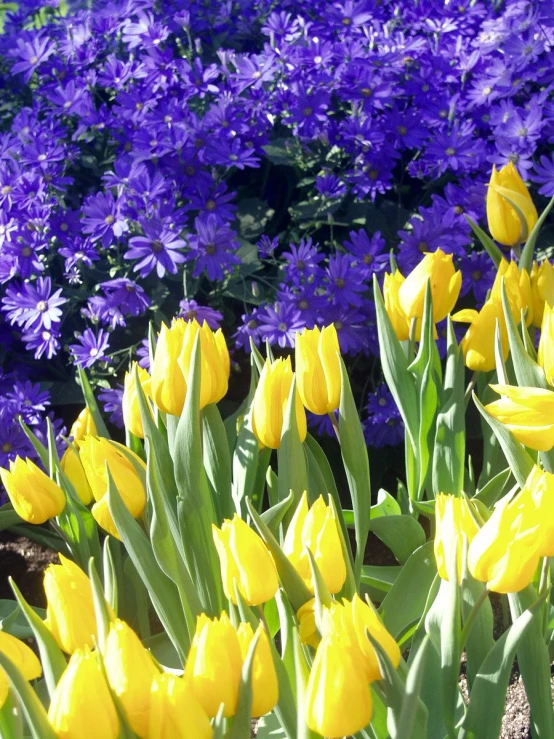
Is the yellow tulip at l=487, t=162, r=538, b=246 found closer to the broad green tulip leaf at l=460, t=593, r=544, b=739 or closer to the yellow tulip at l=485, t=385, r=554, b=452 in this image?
the yellow tulip at l=485, t=385, r=554, b=452

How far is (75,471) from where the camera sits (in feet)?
3.82

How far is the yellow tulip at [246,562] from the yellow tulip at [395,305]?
0.55m

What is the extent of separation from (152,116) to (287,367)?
897mm

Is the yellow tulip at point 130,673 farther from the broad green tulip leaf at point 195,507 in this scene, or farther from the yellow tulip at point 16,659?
the broad green tulip leaf at point 195,507

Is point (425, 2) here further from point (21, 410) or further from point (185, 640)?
point (185, 640)

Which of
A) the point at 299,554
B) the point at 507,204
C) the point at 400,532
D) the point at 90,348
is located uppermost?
the point at 507,204

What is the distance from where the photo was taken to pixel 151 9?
2055mm

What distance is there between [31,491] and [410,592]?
1.48ft

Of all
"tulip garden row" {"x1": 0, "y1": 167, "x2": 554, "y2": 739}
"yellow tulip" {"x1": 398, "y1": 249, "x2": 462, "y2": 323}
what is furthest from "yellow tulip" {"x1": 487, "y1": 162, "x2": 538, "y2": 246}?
"yellow tulip" {"x1": 398, "y1": 249, "x2": 462, "y2": 323}

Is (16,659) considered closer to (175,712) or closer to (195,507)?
(175,712)

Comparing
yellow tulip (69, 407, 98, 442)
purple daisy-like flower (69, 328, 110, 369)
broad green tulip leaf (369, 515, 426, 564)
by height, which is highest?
yellow tulip (69, 407, 98, 442)

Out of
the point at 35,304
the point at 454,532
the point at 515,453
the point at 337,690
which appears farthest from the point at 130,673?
the point at 35,304

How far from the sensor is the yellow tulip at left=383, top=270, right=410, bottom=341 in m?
1.17

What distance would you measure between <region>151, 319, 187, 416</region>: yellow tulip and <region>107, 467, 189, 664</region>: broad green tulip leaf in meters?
0.13
